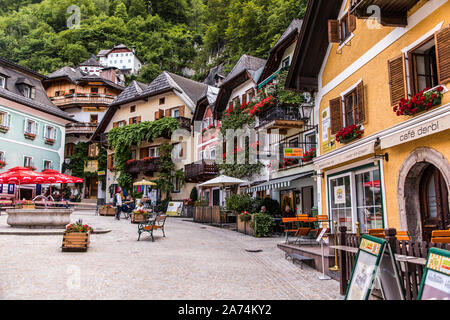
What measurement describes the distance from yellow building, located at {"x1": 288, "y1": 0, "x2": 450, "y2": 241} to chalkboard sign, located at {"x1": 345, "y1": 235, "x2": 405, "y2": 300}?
4.16m

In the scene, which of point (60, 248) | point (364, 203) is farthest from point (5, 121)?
point (364, 203)

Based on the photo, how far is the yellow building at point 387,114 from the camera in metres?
8.23

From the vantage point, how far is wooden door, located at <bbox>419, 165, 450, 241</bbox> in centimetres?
827

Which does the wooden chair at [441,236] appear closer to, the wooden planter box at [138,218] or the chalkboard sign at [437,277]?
the chalkboard sign at [437,277]

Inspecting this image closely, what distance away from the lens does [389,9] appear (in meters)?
9.11

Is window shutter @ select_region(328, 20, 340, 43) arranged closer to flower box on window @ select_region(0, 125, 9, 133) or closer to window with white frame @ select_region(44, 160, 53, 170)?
flower box on window @ select_region(0, 125, 9, 133)

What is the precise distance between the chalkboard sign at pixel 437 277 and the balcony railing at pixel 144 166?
29521 mm

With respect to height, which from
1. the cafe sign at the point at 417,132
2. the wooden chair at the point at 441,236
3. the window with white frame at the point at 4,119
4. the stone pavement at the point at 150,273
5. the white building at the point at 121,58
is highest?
the white building at the point at 121,58

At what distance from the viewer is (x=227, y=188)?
2622 cm

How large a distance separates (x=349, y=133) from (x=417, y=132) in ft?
10.3

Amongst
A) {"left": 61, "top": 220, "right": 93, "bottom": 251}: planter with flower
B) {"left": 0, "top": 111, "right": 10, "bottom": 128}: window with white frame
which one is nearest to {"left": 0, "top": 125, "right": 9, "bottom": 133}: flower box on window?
{"left": 0, "top": 111, "right": 10, "bottom": 128}: window with white frame

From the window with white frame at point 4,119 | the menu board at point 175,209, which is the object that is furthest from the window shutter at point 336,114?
the window with white frame at point 4,119

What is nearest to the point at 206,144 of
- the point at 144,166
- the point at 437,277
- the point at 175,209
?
the point at 175,209

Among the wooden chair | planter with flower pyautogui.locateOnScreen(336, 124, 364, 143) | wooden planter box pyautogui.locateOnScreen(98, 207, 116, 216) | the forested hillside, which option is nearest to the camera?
the wooden chair
